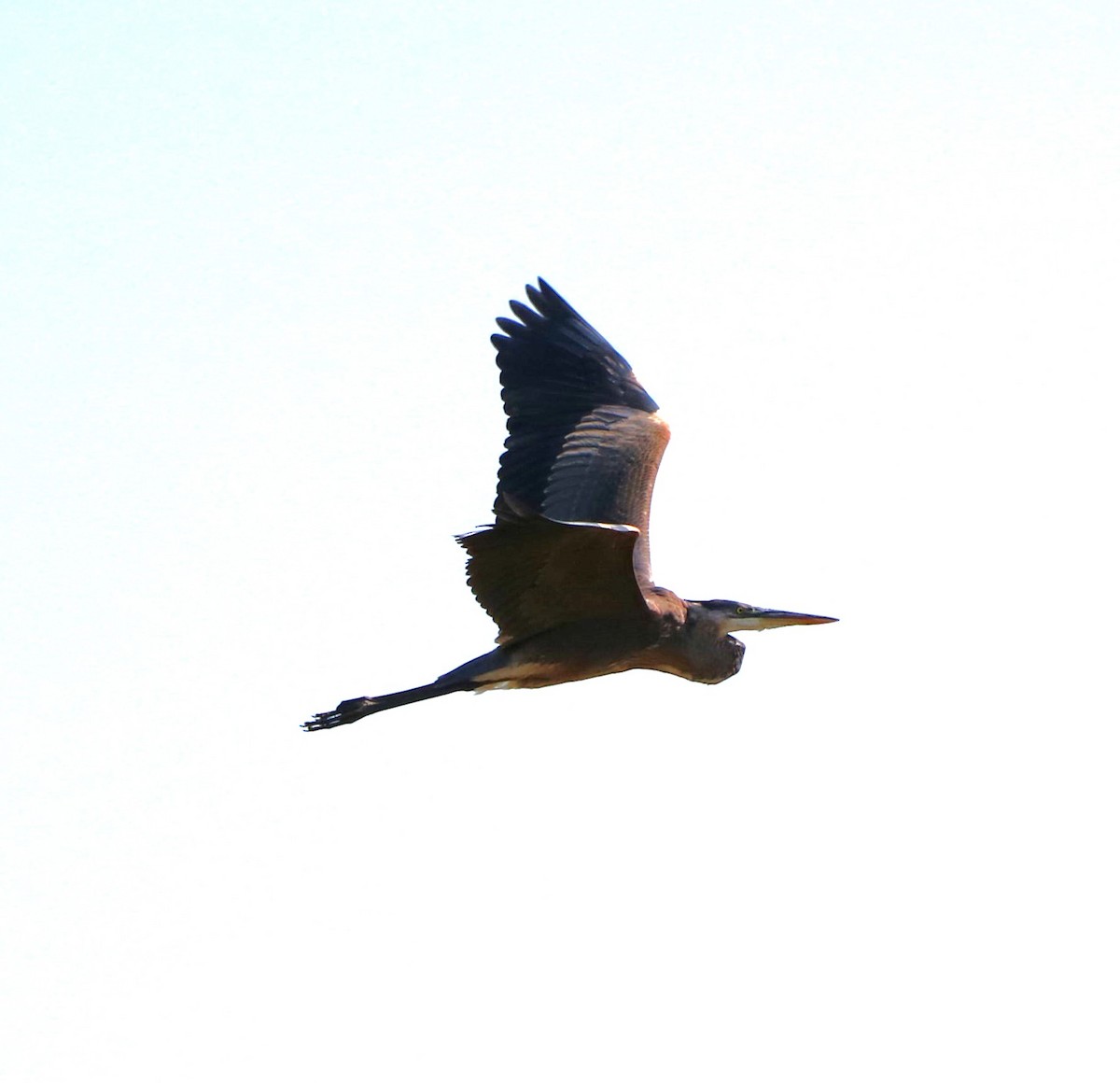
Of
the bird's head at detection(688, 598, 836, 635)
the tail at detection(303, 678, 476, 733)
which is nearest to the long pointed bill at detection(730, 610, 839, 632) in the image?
the bird's head at detection(688, 598, 836, 635)

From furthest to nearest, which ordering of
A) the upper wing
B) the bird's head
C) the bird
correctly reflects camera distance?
the upper wing
the bird's head
the bird

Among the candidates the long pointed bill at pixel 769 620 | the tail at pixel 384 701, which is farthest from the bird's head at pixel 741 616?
the tail at pixel 384 701

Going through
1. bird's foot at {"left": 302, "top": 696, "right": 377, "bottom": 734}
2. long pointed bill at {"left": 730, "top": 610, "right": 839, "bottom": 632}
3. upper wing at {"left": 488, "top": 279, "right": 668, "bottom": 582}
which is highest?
upper wing at {"left": 488, "top": 279, "right": 668, "bottom": 582}

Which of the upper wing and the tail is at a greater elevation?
the upper wing

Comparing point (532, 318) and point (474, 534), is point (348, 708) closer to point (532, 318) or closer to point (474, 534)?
point (474, 534)

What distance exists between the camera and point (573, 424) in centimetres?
1027

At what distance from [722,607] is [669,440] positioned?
60.6 inches

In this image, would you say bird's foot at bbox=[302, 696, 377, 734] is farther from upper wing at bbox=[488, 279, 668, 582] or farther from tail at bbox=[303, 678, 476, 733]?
upper wing at bbox=[488, 279, 668, 582]

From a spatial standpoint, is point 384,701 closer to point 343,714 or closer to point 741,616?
point 343,714

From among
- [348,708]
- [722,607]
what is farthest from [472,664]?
[722,607]

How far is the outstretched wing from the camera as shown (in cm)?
801

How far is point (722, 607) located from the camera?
9102 millimetres

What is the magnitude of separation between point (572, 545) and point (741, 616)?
1689 millimetres

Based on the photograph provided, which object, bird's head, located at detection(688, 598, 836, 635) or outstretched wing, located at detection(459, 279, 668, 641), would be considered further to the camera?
bird's head, located at detection(688, 598, 836, 635)
